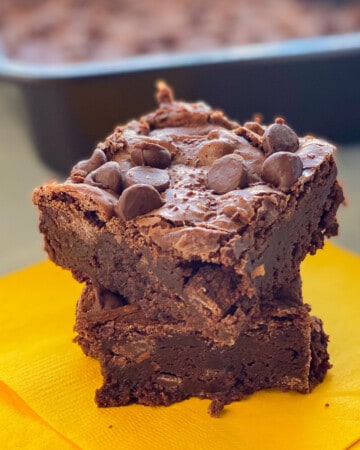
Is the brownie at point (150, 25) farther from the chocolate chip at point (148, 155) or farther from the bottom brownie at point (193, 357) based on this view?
the bottom brownie at point (193, 357)

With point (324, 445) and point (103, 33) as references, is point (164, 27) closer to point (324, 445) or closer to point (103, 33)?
point (103, 33)

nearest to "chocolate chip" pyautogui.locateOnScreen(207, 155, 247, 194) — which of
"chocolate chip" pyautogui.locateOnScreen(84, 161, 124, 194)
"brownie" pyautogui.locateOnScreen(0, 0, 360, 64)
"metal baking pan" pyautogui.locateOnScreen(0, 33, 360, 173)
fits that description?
"chocolate chip" pyautogui.locateOnScreen(84, 161, 124, 194)

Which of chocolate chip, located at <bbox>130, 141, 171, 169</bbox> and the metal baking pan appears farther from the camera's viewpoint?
the metal baking pan

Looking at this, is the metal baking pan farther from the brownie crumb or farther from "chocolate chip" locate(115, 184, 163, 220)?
the brownie crumb

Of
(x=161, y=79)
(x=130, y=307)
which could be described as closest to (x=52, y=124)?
(x=161, y=79)

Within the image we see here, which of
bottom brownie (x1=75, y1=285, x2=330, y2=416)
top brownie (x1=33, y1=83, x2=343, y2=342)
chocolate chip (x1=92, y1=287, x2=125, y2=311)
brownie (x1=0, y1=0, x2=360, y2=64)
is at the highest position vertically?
top brownie (x1=33, y1=83, x2=343, y2=342)

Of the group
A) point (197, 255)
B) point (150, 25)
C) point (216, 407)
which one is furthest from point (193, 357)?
point (150, 25)
